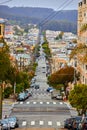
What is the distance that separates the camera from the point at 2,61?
45062mm

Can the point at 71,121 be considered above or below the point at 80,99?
below

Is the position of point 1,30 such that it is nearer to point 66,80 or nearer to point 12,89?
point 12,89

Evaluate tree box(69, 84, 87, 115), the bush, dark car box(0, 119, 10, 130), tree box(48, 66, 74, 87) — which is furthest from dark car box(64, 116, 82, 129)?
tree box(48, 66, 74, 87)

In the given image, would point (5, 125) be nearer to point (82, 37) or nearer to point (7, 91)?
point (82, 37)

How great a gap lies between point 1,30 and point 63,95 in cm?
2181

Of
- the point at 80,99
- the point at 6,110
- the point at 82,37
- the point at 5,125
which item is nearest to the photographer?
the point at 5,125

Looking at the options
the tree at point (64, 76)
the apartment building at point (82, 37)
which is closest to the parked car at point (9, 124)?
the apartment building at point (82, 37)

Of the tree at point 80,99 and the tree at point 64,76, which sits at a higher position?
the tree at point 80,99

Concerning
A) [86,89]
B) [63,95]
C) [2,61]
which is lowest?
[63,95]

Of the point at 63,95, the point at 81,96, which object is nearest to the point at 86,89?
the point at 81,96

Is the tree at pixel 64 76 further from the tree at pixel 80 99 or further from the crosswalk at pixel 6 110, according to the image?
the tree at pixel 80 99

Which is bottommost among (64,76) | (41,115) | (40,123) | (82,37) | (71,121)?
(41,115)

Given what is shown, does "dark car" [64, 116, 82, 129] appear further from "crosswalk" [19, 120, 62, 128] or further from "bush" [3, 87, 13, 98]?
"bush" [3, 87, 13, 98]

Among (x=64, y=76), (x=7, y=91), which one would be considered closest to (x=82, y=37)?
(x=7, y=91)
